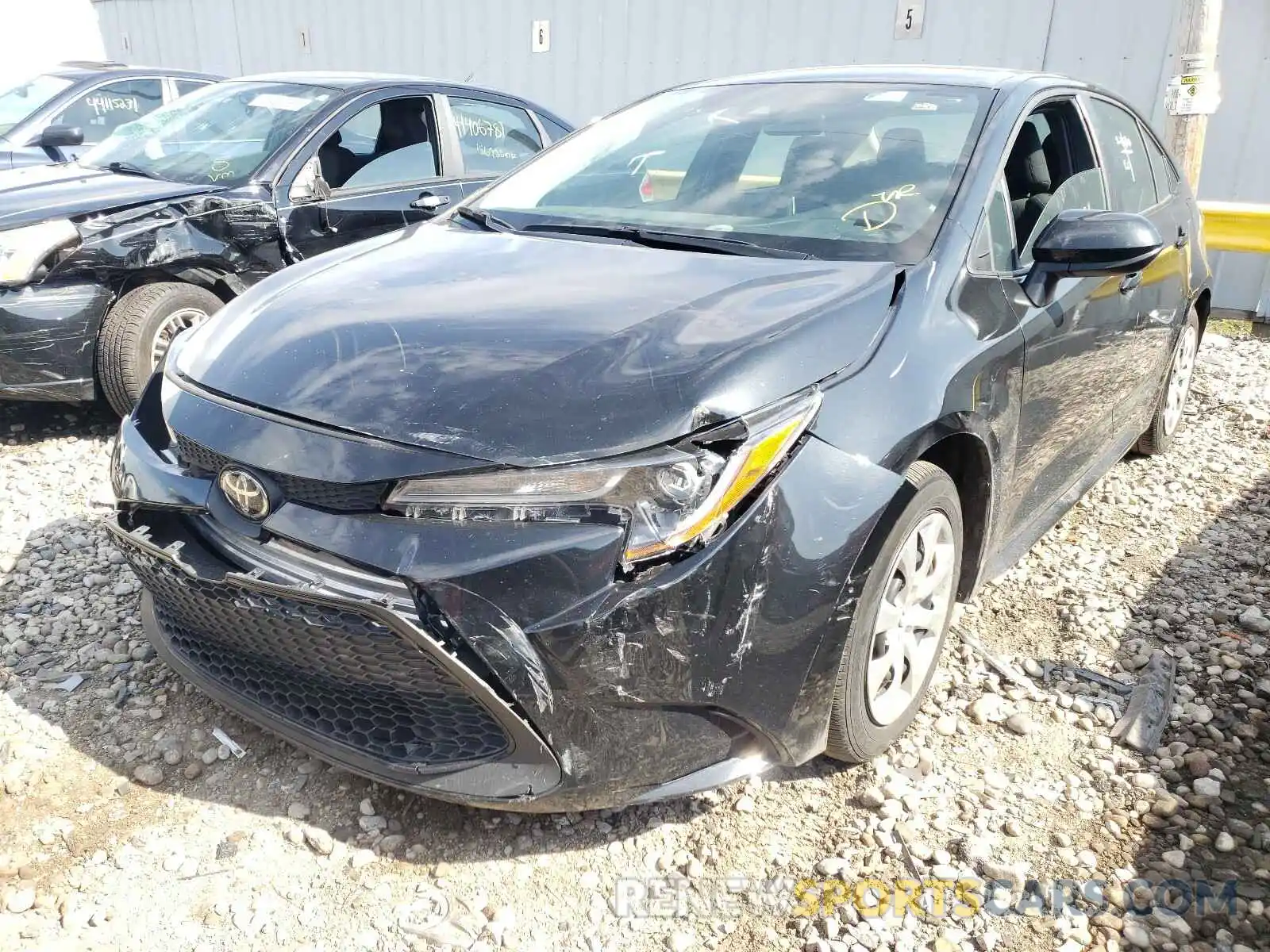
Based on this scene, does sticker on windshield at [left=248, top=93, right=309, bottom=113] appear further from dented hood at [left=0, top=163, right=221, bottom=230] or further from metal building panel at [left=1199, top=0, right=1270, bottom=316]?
metal building panel at [left=1199, top=0, right=1270, bottom=316]

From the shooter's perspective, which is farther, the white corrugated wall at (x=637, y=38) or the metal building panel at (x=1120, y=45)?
the white corrugated wall at (x=637, y=38)

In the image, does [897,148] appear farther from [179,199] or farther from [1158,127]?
[1158,127]

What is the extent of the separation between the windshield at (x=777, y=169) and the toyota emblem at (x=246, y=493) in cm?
128

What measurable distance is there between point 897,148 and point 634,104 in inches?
45.1

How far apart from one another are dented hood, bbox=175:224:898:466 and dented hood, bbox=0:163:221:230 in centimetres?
204

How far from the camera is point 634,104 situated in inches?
138

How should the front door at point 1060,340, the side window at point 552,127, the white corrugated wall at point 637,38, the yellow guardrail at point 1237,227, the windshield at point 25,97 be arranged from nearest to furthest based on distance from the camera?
the front door at point 1060,340 < the side window at point 552,127 < the yellow guardrail at point 1237,227 < the windshield at point 25,97 < the white corrugated wall at point 637,38

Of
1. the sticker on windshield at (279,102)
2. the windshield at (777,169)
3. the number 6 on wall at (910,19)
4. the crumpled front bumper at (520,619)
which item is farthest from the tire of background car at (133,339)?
the number 6 on wall at (910,19)

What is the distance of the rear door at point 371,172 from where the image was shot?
464 centimetres

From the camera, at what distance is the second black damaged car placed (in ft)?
12.9

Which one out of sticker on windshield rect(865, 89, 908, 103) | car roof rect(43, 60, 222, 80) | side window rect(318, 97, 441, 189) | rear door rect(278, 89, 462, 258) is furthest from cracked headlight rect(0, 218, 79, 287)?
car roof rect(43, 60, 222, 80)

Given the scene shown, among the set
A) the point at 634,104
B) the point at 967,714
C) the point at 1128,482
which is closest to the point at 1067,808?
the point at 967,714

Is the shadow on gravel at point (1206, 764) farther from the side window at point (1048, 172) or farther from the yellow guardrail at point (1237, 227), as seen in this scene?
the yellow guardrail at point (1237, 227)

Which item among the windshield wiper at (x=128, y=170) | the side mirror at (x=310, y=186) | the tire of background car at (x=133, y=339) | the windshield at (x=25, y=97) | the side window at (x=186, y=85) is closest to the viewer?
the tire of background car at (x=133, y=339)
